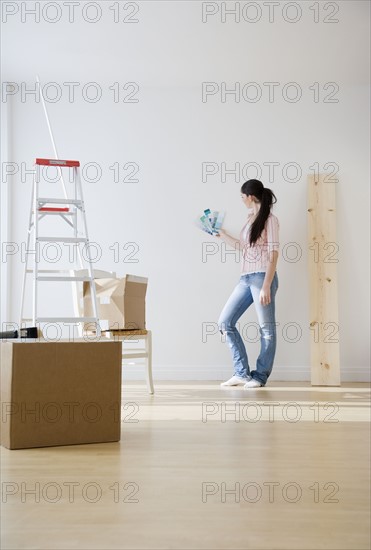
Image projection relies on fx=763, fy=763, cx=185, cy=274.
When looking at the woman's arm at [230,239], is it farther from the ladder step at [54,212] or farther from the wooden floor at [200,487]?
the wooden floor at [200,487]

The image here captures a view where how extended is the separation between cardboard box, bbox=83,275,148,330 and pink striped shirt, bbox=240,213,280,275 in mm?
1064

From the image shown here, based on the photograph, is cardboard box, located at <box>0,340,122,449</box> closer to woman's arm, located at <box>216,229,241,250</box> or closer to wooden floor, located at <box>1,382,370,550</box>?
wooden floor, located at <box>1,382,370,550</box>

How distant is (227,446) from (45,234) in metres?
3.61

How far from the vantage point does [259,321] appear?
5.42 metres

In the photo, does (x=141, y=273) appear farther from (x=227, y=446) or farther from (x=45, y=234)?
(x=227, y=446)

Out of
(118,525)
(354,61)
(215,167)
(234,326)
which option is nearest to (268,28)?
(354,61)

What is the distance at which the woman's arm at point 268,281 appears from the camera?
5281 mm


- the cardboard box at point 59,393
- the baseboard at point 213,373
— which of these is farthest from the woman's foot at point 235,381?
the cardboard box at point 59,393

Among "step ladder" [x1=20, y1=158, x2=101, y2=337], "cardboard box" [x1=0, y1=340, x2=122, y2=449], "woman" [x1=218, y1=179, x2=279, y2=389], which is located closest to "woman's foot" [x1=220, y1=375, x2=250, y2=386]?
"woman" [x1=218, y1=179, x2=279, y2=389]

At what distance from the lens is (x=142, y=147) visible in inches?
236

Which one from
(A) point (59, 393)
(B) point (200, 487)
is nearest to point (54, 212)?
(A) point (59, 393)

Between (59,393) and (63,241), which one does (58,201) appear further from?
(59,393)

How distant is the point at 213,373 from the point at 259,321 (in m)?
0.70

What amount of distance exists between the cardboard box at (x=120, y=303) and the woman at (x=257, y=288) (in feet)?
3.26
